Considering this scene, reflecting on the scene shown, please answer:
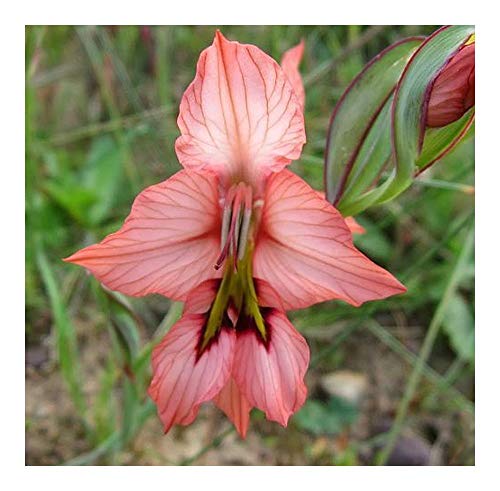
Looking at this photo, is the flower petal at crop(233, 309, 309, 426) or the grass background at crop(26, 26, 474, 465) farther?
the grass background at crop(26, 26, 474, 465)

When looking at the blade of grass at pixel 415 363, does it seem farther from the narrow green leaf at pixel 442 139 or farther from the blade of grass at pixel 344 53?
the narrow green leaf at pixel 442 139

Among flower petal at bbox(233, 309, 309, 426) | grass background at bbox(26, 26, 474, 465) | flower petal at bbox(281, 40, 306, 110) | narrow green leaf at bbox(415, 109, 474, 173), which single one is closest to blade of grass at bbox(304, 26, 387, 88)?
grass background at bbox(26, 26, 474, 465)

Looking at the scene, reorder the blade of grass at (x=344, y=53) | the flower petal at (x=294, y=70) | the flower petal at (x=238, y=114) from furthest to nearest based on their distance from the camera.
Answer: the blade of grass at (x=344, y=53)
the flower petal at (x=294, y=70)
the flower petal at (x=238, y=114)

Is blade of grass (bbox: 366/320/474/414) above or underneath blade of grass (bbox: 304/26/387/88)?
underneath

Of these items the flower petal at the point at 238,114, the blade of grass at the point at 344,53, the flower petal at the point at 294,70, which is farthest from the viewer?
the blade of grass at the point at 344,53

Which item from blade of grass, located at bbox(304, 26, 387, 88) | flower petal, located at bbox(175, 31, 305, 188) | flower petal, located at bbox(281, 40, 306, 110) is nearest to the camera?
flower petal, located at bbox(175, 31, 305, 188)

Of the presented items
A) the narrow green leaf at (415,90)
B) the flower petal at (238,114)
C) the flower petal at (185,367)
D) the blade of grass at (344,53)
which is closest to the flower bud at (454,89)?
the narrow green leaf at (415,90)

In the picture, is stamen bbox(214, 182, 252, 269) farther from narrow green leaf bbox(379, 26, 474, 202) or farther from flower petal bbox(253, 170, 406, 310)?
narrow green leaf bbox(379, 26, 474, 202)

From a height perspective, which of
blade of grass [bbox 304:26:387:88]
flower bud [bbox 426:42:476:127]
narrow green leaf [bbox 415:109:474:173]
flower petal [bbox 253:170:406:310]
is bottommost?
flower petal [bbox 253:170:406:310]
